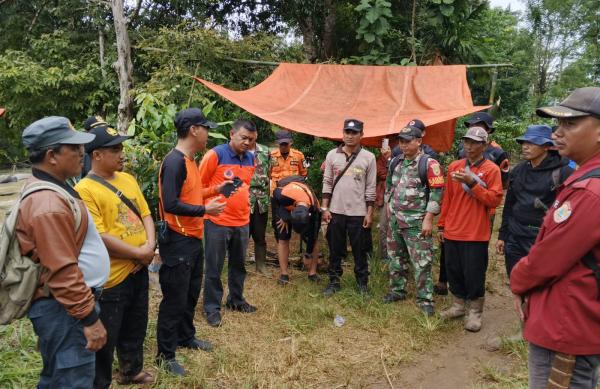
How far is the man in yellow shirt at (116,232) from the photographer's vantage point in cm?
223

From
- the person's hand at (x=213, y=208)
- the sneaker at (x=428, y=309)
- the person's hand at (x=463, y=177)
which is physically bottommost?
the sneaker at (x=428, y=309)

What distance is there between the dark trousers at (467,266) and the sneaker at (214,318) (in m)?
1.96

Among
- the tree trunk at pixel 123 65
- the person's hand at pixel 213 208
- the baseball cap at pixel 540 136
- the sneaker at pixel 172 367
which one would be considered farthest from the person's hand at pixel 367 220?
the tree trunk at pixel 123 65

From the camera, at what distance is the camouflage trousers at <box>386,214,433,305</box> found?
386cm

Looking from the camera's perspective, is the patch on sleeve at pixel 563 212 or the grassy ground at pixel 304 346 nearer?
the patch on sleeve at pixel 563 212

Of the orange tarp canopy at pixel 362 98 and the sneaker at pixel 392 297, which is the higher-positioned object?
the orange tarp canopy at pixel 362 98

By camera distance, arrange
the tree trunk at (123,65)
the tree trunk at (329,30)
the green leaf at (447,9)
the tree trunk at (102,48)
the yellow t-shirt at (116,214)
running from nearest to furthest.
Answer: the yellow t-shirt at (116,214) < the tree trunk at (123,65) < the green leaf at (447,9) < the tree trunk at (102,48) < the tree trunk at (329,30)

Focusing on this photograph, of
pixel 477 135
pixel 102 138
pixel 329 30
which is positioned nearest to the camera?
pixel 102 138

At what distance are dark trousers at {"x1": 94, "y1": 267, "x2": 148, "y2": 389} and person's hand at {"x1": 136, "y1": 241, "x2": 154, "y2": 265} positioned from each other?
0.13 meters

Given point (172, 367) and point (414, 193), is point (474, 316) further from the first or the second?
point (172, 367)

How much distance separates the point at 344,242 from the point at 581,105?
291 cm

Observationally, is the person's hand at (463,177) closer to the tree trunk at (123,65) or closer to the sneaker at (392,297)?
the sneaker at (392,297)

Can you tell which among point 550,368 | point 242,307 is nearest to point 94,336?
point 550,368

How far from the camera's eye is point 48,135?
1723 mm
